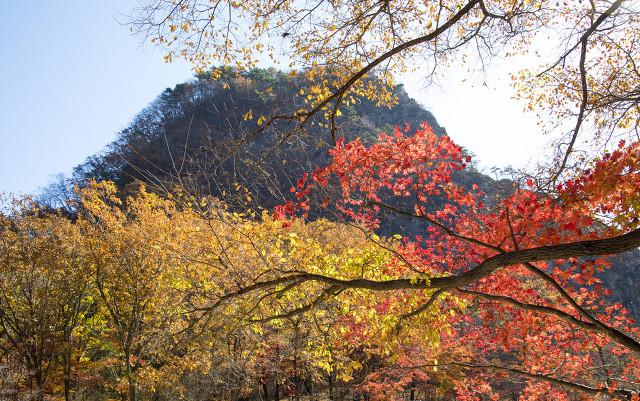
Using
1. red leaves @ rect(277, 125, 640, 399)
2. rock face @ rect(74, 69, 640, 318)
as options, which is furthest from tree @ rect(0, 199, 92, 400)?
red leaves @ rect(277, 125, 640, 399)

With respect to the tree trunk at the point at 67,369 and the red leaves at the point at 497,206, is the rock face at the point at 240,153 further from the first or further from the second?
the tree trunk at the point at 67,369

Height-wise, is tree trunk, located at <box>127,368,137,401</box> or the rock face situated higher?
the rock face

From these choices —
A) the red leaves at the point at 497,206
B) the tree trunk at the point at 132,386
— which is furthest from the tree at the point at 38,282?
the red leaves at the point at 497,206

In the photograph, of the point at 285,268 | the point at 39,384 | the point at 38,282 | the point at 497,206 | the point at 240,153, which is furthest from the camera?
the point at 38,282

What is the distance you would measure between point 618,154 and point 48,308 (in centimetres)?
1325

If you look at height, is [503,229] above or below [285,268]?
above

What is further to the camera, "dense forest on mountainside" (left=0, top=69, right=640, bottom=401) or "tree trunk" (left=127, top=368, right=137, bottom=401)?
"tree trunk" (left=127, top=368, right=137, bottom=401)

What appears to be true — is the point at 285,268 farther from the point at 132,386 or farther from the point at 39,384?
the point at 39,384

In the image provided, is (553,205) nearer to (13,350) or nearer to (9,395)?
(9,395)

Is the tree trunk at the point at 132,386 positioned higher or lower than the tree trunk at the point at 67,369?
lower

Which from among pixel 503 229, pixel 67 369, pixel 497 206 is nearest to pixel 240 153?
pixel 503 229

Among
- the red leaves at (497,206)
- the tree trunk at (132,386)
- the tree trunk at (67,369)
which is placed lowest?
the tree trunk at (132,386)

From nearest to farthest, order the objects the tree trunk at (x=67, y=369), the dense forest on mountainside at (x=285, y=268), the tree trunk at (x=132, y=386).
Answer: the dense forest on mountainside at (x=285, y=268) → the tree trunk at (x=132, y=386) → the tree trunk at (x=67, y=369)

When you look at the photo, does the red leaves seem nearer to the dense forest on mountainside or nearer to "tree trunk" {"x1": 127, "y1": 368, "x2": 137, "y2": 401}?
the dense forest on mountainside
